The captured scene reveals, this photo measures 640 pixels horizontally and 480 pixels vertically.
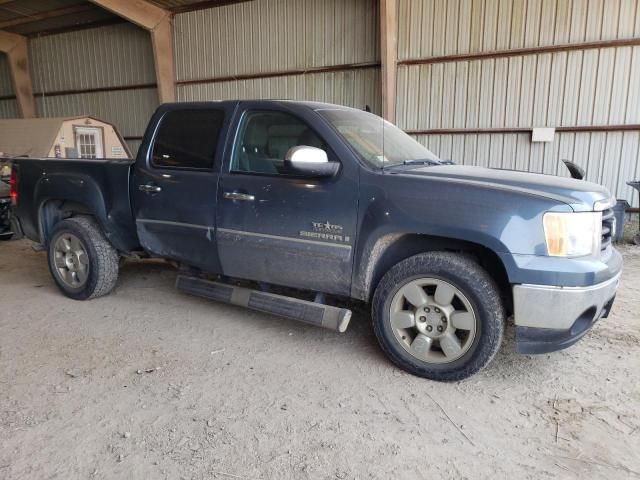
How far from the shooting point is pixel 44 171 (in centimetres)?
460

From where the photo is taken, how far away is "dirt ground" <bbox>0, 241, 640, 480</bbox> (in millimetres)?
2209

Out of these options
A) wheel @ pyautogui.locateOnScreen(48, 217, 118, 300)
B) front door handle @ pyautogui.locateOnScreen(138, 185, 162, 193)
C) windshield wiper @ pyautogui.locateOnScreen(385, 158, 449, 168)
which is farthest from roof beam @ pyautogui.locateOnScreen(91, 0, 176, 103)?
windshield wiper @ pyautogui.locateOnScreen(385, 158, 449, 168)

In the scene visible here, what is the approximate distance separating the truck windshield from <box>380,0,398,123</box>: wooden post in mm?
6497

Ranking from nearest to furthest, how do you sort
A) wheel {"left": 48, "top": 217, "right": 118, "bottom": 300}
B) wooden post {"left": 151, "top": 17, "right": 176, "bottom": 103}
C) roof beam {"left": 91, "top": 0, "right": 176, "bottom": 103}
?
1. wheel {"left": 48, "top": 217, "right": 118, "bottom": 300}
2. roof beam {"left": 91, "top": 0, "right": 176, "bottom": 103}
3. wooden post {"left": 151, "top": 17, "right": 176, "bottom": 103}

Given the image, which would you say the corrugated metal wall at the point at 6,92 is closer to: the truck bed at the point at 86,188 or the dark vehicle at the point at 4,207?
the dark vehicle at the point at 4,207

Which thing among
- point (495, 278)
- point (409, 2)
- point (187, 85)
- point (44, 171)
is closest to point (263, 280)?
point (495, 278)

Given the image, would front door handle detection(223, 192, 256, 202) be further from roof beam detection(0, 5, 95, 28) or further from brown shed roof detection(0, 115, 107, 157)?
roof beam detection(0, 5, 95, 28)

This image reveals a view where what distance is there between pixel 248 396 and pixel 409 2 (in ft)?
31.9

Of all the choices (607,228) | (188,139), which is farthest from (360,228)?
(188,139)

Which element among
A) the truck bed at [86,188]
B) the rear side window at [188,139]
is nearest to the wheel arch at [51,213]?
the truck bed at [86,188]

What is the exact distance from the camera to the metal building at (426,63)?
872 centimetres

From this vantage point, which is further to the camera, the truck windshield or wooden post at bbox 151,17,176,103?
wooden post at bbox 151,17,176,103

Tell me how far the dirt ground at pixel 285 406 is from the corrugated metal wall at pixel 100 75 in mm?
11640

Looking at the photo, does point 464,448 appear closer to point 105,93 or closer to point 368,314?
point 368,314
